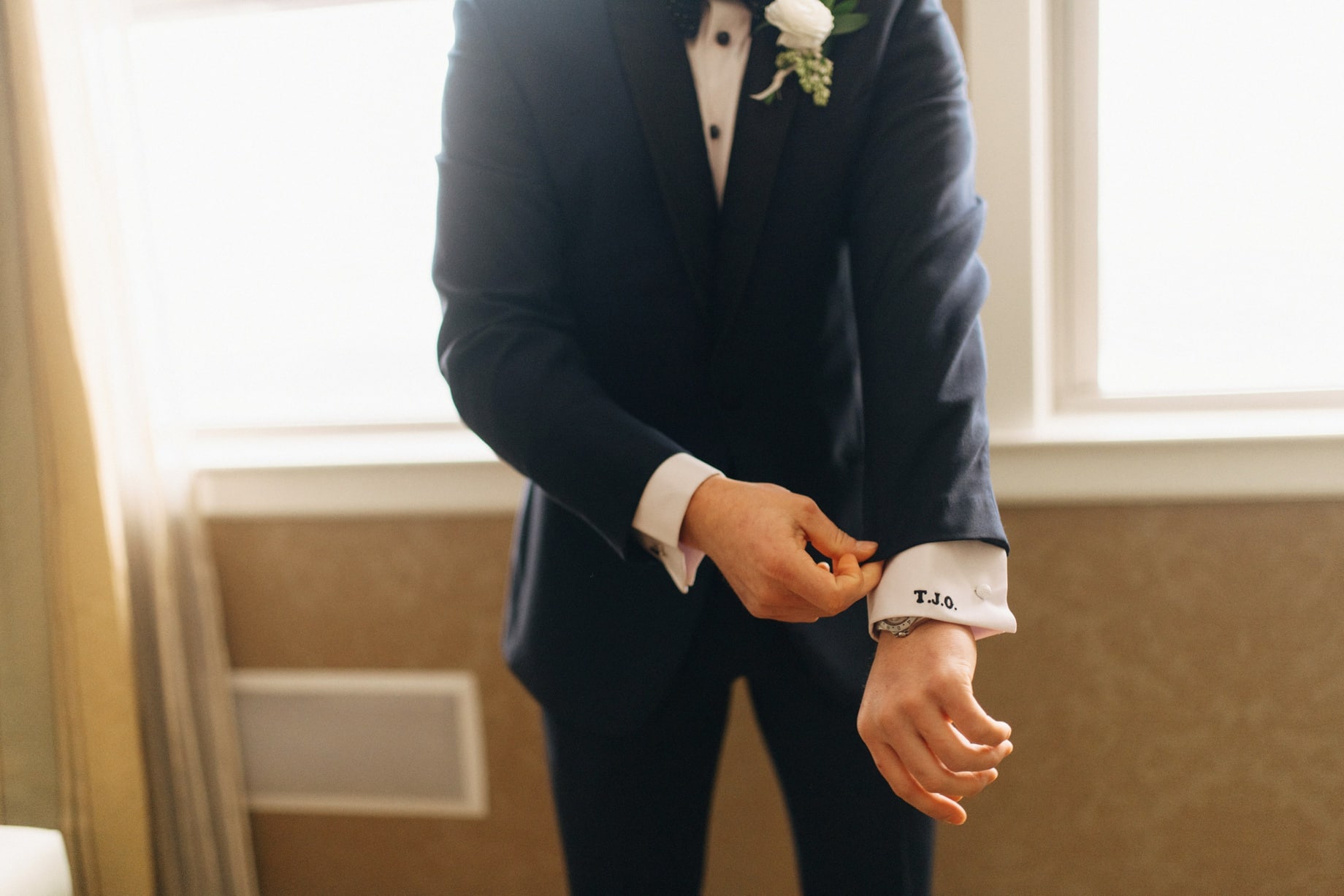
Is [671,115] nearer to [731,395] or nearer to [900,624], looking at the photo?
[731,395]

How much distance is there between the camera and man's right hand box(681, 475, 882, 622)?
654mm

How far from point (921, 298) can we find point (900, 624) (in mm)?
268

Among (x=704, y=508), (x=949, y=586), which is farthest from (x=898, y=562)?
(x=704, y=508)

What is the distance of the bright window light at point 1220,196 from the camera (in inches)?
55.7

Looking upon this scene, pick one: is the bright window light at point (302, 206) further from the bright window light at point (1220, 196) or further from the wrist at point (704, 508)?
the bright window light at point (1220, 196)

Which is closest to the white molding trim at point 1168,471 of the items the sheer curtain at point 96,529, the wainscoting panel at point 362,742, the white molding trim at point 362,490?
the white molding trim at point 362,490

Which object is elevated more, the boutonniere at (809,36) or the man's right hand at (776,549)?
the boutonniere at (809,36)

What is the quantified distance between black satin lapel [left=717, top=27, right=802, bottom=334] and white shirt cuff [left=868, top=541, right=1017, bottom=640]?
1.00 ft

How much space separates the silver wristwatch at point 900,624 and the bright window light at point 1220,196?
1.03 m

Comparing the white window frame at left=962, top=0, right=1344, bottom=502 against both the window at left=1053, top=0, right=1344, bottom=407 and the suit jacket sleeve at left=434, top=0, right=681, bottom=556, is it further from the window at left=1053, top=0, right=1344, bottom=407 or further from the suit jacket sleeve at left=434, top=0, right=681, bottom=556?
the suit jacket sleeve at left=434, top=0, right=681, bottom=556

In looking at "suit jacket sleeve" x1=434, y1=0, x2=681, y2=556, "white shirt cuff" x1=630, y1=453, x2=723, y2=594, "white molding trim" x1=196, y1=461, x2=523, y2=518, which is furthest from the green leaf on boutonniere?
"white molding trim" x1=196, y1=461, x2=523, y2=518

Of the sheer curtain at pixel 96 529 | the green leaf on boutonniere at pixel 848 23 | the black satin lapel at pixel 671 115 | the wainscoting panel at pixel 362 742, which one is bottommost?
the wainscoting panel at pixel 362 742

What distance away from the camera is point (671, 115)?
78 centimetres

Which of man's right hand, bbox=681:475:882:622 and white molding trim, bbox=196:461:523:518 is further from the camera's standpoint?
white molding trim, bbox=196:461:523:518
